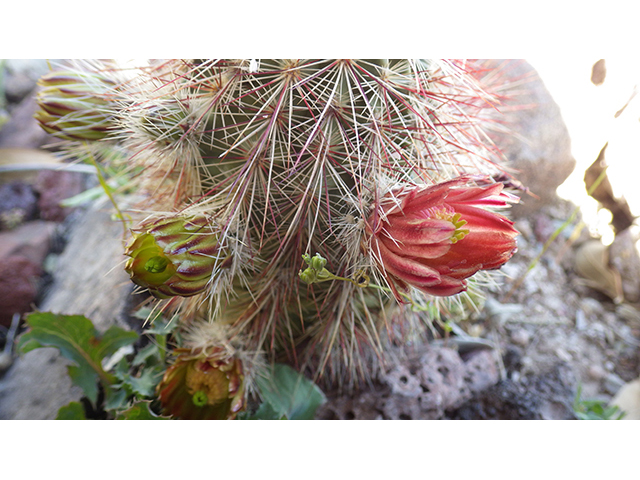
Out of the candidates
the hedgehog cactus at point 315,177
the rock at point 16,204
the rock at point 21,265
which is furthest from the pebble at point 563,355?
the rock at point 16,204

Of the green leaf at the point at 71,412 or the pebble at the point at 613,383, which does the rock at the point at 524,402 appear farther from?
the green leaf at the point at 71,412

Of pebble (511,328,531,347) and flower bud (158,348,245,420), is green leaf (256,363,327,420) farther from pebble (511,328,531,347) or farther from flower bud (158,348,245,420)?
pebble (511,328,531,347)

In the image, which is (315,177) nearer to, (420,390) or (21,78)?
(420,390)

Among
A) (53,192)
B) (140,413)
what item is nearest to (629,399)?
(140,413)

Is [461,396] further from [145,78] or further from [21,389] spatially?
[21,389]

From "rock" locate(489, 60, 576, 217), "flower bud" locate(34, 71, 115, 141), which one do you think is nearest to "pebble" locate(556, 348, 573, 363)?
"rock" locate(489, 60, 576, 217)
